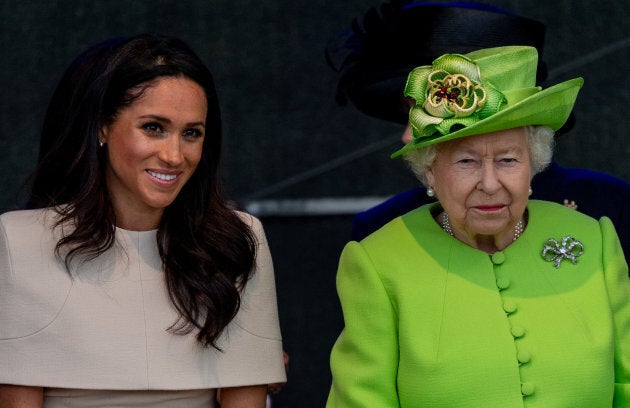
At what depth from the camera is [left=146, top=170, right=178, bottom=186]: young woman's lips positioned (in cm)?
402

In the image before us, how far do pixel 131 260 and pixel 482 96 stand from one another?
1176 millimetres

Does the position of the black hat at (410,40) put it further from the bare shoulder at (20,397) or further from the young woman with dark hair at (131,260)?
the bare shoulder at (20,397)

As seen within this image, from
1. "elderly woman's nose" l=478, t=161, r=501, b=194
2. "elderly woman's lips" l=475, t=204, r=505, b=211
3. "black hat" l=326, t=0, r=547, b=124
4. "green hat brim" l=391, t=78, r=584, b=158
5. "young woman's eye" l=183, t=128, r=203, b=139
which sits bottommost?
"elderly woman's lips" l=475, t=204, r=505, b=211

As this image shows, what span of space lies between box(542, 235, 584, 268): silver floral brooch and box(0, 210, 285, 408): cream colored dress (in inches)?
37.1

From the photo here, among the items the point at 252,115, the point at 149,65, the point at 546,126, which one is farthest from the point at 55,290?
the point at 252,115

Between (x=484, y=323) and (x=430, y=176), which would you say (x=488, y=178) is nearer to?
(x=430, y=176)

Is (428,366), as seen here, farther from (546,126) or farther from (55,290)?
(55,290)

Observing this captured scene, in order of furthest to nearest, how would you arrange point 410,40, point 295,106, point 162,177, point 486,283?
point 295,106 < point 410,40 < point 162,177 < point 486,283

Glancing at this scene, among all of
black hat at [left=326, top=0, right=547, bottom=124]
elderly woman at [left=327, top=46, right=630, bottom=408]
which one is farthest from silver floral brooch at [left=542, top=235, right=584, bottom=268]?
black hat at [left=326, top=0, right=547, bottom=124]

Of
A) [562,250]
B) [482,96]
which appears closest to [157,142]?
[482,96]

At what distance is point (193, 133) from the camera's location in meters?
4.12

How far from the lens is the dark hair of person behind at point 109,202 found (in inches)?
159

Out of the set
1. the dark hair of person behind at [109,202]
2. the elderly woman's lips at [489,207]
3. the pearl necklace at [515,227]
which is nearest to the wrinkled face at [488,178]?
the elderly woman's lips at [489,207]

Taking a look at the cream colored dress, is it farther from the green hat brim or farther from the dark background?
the dark background
